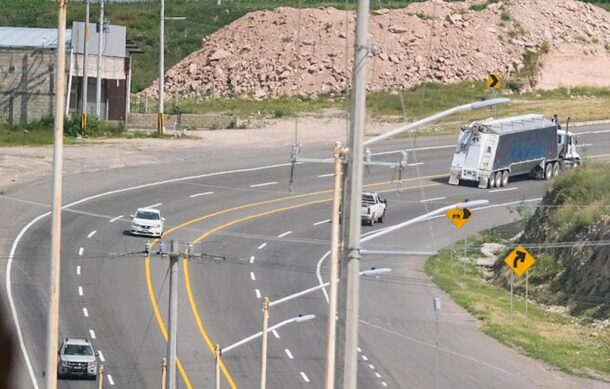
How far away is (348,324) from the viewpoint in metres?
10.6

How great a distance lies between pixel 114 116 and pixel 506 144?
26.5m

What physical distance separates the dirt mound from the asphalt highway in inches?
808

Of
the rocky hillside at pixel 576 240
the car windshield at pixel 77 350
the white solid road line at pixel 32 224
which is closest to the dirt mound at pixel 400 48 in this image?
the white solid road line at pixel 32 224

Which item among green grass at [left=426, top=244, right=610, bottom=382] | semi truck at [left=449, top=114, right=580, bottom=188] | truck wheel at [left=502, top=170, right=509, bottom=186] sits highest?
semi truck at [left=449, top=114, right=580, bottom=188]

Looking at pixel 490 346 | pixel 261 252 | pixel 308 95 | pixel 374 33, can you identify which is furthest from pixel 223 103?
pixel 490 346

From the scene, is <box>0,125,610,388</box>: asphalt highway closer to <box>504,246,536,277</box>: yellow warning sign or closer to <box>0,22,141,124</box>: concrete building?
<box>504,246,536,277</box>: yellow warning sign

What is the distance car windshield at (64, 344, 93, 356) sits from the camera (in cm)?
3881

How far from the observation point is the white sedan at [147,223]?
5581 centimetres

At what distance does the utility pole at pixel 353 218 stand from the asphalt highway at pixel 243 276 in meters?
26.7

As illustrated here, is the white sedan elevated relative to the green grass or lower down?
elevated

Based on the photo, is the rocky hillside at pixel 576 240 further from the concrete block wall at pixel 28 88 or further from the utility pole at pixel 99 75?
the concrete block wall at pixel 28 88

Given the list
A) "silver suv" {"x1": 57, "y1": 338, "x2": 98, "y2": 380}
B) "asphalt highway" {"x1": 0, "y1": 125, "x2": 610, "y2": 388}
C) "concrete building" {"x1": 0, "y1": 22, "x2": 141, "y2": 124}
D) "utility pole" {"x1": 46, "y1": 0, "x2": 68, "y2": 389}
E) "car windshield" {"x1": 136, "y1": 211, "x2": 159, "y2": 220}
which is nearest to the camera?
"utility pole" {"x1": 46, "y1": 0, "x2": 68, "y2": 389}

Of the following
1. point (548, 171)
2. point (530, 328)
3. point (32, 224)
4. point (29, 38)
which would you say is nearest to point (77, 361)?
point (530, 328)

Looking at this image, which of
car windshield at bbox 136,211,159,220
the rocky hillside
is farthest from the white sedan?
the rocky hillside
